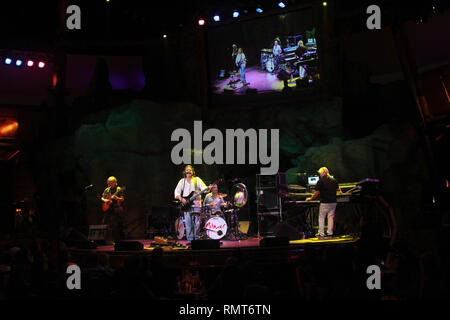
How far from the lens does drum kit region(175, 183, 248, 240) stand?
10.4 meters

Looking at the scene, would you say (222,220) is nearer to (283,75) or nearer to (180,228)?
(180,228)

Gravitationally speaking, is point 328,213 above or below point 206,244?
above

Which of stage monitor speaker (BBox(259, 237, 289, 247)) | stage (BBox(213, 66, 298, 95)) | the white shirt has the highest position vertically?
stage (BBox(213, 66, 298, 95))

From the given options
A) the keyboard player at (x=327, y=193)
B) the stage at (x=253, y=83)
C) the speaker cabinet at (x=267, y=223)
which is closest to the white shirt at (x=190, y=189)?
the speaker cabinet at (x=267, y=223)

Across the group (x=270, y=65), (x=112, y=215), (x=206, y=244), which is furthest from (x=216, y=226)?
(x=270, y=65)

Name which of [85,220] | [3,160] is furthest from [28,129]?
[85,220]

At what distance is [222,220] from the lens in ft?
34.1

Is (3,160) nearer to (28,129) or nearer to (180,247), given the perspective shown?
(28,129)

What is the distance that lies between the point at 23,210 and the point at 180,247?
413 inches

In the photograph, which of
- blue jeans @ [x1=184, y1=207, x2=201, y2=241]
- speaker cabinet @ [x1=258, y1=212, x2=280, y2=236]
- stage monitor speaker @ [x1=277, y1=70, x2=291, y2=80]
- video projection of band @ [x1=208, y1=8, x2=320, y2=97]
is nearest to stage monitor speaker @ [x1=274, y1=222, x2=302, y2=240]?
speaker cabinet @ [x1=258, y1=212, x2=280, y2=236]

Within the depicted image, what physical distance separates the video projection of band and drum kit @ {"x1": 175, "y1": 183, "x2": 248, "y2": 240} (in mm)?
5103

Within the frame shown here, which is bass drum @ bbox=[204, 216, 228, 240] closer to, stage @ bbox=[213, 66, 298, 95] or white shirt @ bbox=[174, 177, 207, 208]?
white shirt @ bbox=[174, 177, 207, 208]

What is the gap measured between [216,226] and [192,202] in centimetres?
85
